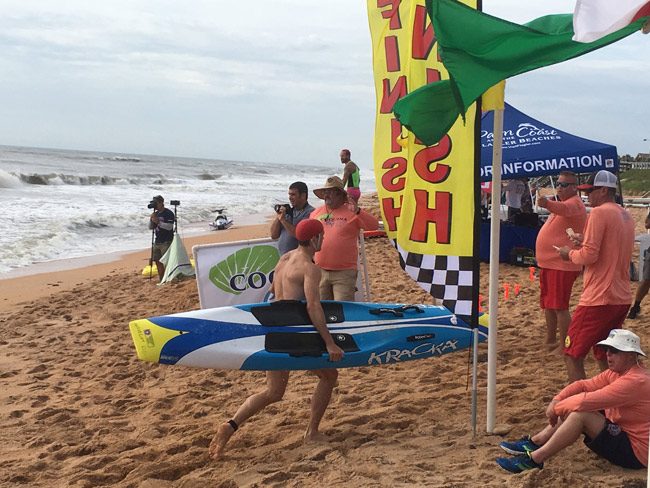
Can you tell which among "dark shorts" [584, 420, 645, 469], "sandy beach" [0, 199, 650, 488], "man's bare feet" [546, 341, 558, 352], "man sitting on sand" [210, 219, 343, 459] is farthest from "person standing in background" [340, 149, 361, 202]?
"dark shorts" [584, 420, 645, 469]

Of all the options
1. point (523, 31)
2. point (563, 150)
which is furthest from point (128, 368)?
point (563, 150)

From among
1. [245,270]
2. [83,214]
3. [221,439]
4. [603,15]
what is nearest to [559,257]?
[221,439]

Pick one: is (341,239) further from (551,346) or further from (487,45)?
(487,45)

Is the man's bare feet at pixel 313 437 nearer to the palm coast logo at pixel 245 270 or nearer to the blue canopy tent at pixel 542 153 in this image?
the palm coast logo at pixel 245 270

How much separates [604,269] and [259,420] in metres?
2.62

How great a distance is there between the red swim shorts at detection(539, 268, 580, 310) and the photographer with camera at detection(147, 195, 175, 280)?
21.3 ft

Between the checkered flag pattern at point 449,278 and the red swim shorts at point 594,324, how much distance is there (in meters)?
0.76

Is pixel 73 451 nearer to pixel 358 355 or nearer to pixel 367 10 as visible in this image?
pixel 358 355

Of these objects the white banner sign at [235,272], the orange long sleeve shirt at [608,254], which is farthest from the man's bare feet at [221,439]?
the white banner sign at [235,272]

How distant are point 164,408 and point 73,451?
92 cm

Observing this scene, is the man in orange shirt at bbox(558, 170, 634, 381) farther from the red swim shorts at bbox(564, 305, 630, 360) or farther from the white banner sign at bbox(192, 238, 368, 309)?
the white banner sign at bbox(192, 238, 368, 309)

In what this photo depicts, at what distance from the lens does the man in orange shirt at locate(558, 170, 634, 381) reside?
13.9ft

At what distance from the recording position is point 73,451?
4637mm

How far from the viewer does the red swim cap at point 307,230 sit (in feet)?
14.2
